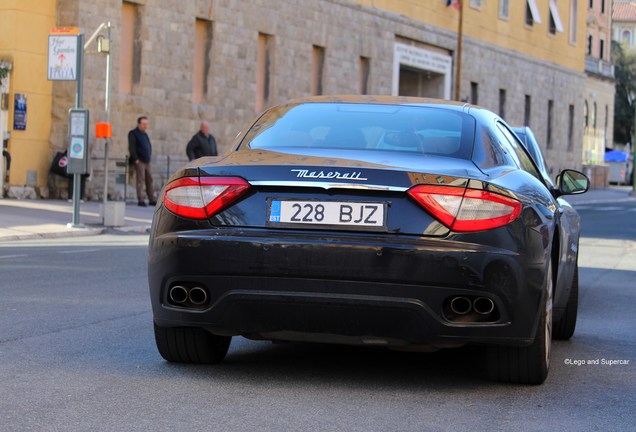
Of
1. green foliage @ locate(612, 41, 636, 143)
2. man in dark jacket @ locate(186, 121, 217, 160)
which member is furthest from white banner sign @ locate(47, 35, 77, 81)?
green foliage @ locate(612, 41, 636, 143)

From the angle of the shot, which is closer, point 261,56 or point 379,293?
point 379,293

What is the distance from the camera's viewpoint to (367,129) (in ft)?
21.4

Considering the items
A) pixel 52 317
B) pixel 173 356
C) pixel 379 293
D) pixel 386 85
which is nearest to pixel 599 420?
pixel 379 293

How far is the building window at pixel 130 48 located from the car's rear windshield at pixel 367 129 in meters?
24.0

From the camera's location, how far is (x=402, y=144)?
251 inches

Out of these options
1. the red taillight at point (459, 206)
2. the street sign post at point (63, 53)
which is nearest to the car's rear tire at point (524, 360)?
the red taillight at point (459, 206)

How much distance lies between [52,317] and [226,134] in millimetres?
26611

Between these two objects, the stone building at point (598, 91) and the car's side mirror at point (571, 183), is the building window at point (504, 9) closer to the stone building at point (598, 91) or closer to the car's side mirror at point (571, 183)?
the stone building at point (598, 91)

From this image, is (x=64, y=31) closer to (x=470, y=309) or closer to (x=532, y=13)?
(x=470, y=309)

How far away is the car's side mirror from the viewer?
7.91m

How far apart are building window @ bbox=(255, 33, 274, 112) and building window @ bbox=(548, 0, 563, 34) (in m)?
29.2

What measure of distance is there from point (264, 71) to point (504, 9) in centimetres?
2260

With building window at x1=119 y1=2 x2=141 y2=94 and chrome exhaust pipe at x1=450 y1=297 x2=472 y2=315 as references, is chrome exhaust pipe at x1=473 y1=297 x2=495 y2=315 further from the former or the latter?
building window at x1=119 y1=2 x2=141 y2=94

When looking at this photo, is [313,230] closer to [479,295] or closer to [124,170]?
[479,295]
